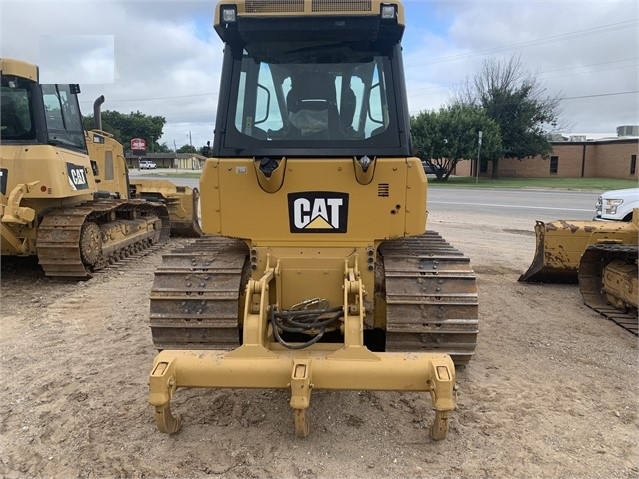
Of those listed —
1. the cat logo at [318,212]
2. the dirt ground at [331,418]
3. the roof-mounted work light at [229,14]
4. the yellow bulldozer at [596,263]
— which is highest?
the roof-mounted work light at [229,14]

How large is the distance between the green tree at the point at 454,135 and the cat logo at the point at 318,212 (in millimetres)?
31884

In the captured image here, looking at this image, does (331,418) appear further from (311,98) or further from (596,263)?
(596,263)

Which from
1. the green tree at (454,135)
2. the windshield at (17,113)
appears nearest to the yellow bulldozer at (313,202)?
the windshield at (17,113)

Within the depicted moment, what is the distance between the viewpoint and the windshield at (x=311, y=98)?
3.65 m

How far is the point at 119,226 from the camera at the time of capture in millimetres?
8836

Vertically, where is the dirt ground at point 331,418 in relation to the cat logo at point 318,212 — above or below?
below

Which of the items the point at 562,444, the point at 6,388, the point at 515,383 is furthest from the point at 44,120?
the point at 562,444

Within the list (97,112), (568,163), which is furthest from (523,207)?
(568,163)

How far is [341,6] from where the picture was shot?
345 cm

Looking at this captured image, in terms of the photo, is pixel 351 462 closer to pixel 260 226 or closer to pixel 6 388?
pixel 260 226

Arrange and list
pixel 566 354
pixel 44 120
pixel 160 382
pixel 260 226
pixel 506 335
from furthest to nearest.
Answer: pixel 44 120, pixel 506 335, pixel 566 354, pixel 260 226, pixel 160 382

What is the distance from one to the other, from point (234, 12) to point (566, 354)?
3.96 metres


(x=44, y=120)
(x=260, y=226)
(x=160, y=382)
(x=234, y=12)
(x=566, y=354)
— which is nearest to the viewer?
(x=160, y=382)

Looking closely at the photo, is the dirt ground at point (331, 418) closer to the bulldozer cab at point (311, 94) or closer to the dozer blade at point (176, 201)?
the bulldozer cab at point (311, 94)
